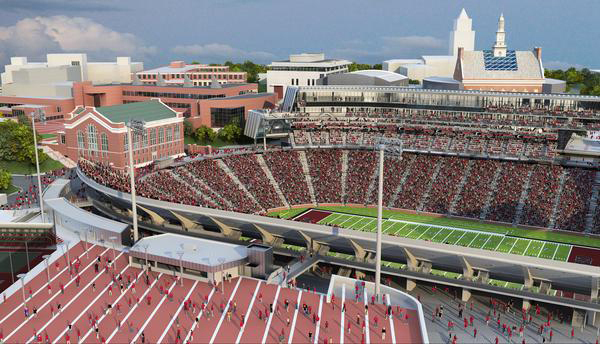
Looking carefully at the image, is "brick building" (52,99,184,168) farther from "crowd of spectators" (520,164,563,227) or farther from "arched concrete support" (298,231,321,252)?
"crowd of spectators" (520,164,563,227)

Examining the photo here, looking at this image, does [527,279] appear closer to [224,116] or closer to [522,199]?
[522,199]

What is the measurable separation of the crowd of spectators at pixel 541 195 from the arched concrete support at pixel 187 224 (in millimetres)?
29838

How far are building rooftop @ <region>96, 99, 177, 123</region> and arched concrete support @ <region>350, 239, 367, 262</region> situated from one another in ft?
123

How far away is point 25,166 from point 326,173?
39.3 metres

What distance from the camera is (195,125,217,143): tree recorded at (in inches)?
3297

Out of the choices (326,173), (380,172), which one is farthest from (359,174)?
(380,172)

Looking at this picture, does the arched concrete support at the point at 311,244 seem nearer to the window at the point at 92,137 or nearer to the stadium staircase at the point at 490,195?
the stadium staircase at the point at 490,195

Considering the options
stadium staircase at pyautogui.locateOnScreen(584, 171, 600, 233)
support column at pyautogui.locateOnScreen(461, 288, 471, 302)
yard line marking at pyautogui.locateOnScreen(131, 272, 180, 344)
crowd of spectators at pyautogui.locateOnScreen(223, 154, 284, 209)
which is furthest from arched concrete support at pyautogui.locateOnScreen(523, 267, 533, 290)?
crowd of spectators at pyautogui.locateOnScreen(223, 154, 284, 209)

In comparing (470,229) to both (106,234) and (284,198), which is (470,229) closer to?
(284,198)

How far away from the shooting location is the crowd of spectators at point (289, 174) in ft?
191

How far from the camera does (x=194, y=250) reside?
1379 inches

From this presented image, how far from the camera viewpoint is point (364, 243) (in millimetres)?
38188

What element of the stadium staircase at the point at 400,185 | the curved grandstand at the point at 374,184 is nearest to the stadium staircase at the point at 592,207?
the curved grandstand at the point at 374,184

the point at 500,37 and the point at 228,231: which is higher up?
the point at 500,37
